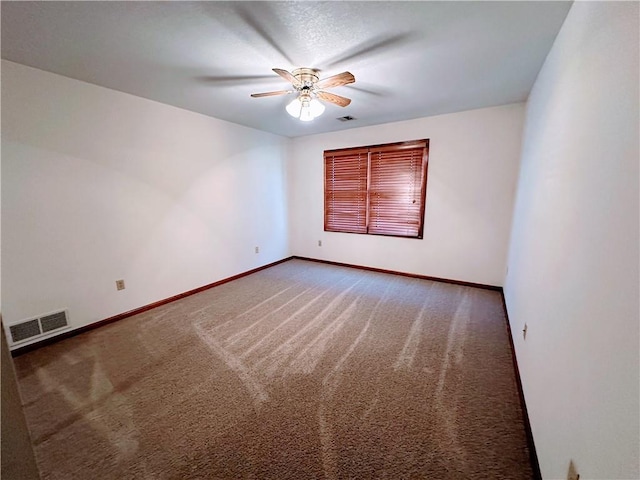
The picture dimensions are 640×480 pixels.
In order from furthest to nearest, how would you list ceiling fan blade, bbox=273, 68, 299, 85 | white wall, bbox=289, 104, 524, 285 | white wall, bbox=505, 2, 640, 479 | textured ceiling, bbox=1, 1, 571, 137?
1. white wall, bbox=289, 104, 524, 285
2. ceiling fan blade, bbox=273, 68, 299, 85
3. textured ceiling, bbox=1, 1, 571, 137
4. white wall, bbox=505, 2, 640, 479

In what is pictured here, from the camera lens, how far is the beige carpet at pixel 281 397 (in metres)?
1.31

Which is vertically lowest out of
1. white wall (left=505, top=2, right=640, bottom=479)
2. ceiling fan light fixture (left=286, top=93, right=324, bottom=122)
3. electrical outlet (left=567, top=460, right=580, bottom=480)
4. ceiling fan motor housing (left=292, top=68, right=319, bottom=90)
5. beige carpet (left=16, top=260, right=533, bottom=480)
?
beige carpet (left=16, top=260, right=533, bottom=480)

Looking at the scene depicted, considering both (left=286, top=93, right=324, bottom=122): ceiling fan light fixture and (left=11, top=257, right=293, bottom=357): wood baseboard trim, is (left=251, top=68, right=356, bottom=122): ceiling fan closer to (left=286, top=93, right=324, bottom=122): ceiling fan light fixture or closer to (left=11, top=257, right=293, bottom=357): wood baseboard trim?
(left=286, top=93, right=324, bottom=122): ceiling fan light fixture

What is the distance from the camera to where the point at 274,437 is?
1.44 m

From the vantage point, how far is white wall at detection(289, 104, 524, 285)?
3.26m

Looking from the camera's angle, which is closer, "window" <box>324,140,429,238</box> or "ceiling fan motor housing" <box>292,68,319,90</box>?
"ceiling fan motor housing" <box>292,68,319,90</box>

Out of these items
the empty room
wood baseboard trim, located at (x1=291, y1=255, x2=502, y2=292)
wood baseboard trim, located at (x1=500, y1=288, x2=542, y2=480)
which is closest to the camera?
the empty room

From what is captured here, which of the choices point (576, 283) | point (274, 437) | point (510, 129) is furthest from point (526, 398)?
point (510, 129)

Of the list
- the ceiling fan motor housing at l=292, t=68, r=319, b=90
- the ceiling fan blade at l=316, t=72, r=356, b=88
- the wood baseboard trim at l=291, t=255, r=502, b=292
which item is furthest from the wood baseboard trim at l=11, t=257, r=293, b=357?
the ceiling fan blade at l=316, t=72, r=356, b=88

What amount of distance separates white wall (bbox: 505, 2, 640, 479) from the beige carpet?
0.39 metres

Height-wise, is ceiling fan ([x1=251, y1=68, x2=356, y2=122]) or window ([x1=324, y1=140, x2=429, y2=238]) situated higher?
ceiling fan ([x1=251, y1=68, x2=356, y2=122])

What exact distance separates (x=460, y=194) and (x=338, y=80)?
8.11 ft

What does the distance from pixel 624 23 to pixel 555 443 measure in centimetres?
157

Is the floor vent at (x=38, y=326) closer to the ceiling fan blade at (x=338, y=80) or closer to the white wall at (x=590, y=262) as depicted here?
the ceiling fan blade at (x=338, y=80)
